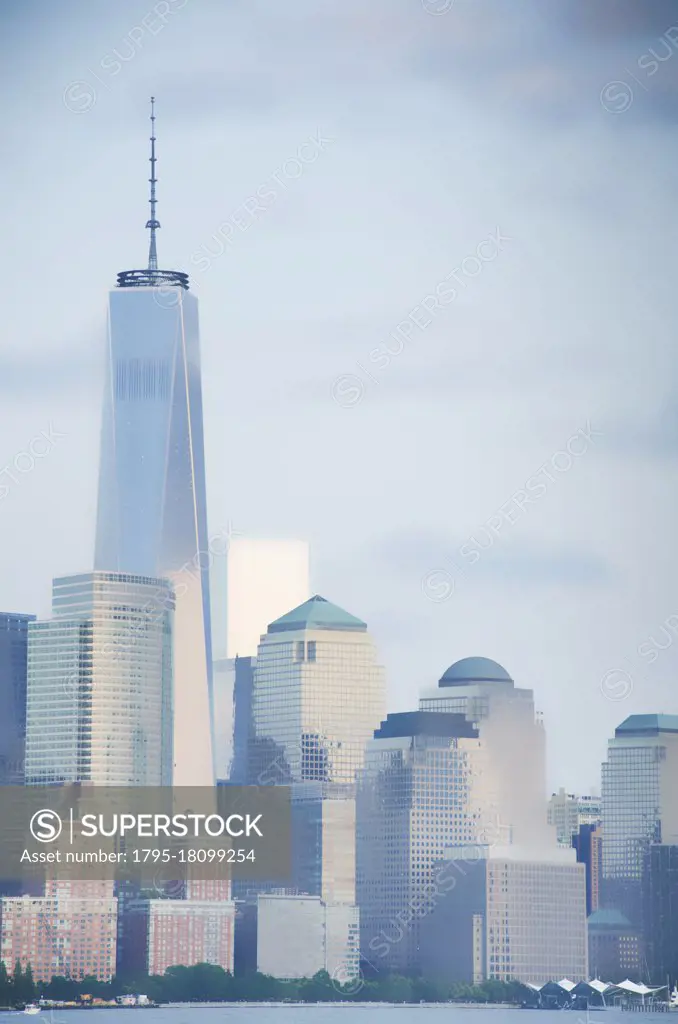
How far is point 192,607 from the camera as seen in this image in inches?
3743

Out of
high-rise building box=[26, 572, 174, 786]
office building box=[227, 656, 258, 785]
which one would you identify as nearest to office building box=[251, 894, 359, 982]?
high-rise building box=[26, 572, 174, 786]

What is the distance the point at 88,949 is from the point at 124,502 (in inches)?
881

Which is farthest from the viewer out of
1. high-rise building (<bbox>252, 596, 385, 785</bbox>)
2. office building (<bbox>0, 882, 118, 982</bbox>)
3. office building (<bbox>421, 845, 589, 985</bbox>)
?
high-rise building (<bbox>252, 596, 385, 785</bbox>)

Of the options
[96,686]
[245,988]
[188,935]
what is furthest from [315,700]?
[245,988]

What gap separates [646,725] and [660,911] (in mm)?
8890

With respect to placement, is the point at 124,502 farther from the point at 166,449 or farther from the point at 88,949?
the point at 88,949

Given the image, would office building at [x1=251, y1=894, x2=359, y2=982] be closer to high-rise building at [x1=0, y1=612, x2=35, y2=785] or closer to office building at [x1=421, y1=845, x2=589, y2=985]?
office building at [x1=421, y1=845, x2=589, y2=985]

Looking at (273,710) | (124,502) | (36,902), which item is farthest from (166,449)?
(36,902)

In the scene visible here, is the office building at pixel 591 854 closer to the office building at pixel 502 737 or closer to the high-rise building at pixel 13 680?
the office building at pixel 502 737

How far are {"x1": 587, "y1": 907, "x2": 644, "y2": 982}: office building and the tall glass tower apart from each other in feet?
51.6

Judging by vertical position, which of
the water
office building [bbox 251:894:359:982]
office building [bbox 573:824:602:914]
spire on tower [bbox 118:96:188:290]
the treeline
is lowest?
the water

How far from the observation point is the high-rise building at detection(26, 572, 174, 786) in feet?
288

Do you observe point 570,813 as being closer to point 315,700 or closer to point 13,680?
point 315,700

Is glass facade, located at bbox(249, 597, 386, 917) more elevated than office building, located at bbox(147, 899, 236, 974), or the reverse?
glass facade, located at bbox(249, 597, 386, 917)
